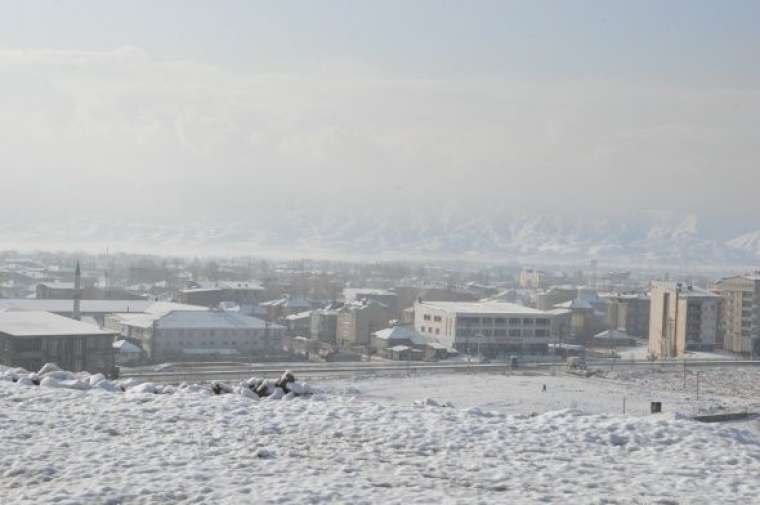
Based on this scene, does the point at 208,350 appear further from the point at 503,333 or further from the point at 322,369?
the point at 503,333

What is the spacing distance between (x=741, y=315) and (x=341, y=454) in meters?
38.3

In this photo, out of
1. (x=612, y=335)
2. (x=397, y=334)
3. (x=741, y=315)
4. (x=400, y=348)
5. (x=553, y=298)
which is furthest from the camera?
(x=553, y=298)

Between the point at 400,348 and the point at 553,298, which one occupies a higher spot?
the point at 553,298

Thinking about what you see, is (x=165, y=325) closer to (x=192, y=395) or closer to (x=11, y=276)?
(x=192, y=395)

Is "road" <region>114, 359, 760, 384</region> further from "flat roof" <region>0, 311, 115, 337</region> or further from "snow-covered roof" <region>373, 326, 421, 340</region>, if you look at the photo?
"snow-covered roof" <region>373, 326, 421, 340</region>

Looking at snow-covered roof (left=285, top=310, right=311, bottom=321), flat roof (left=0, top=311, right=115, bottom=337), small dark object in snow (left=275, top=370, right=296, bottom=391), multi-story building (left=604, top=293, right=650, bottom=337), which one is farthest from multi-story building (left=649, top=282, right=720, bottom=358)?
small dark object in snow (left=275, top=370, right=296, bottom=391)

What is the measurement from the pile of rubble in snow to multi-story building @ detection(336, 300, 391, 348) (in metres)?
30.1

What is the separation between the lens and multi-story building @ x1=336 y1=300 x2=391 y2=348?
126ft

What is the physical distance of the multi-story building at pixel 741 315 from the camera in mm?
38969

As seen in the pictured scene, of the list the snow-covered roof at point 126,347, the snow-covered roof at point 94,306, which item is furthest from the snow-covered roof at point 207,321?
the snow-covered roof at point 94,306

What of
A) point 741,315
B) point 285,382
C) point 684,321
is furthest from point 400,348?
point 285,382

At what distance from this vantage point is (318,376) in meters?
25.1

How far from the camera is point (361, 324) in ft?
127

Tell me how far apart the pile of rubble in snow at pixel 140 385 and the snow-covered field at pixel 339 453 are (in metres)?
0.29
